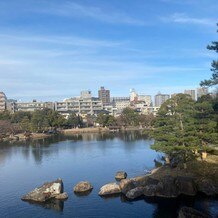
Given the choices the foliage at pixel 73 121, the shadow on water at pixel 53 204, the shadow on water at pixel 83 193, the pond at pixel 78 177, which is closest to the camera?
the pond at pixel 78 177

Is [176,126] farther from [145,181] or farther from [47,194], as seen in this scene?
[47,194]

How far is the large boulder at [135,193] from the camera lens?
24.6 meters

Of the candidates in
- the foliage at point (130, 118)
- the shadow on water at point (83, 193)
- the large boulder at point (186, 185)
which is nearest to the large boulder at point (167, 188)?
the large boulder at point (186, 185)

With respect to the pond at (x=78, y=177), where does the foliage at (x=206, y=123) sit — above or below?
above

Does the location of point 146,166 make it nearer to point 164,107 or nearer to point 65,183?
point 164,107

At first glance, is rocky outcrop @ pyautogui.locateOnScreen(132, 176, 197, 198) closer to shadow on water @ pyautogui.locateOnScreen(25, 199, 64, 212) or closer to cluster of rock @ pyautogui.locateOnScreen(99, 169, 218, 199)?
cluster of rock @ pyautogui.locateOnScreen(99, 169, 218, 199)

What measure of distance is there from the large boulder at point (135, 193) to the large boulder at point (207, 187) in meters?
3.85

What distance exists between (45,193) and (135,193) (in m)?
6.37

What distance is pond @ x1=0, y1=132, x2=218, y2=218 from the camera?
73.6 feet

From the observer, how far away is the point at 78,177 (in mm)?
32594

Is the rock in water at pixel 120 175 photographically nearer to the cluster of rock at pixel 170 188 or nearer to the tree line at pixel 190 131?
the tree line at pixel 190 131

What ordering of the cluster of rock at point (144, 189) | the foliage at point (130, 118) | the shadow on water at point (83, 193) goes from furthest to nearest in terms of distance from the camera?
the foliage at point (130, 118) < the shadow on water at point (83, 193) < the cluster of rock at point (144, 189)

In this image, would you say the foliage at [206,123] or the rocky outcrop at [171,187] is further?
the foliage at [206,123]

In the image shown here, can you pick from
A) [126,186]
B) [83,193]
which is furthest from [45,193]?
[126,186]
